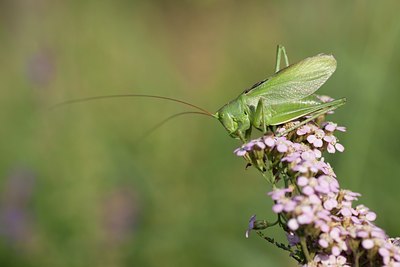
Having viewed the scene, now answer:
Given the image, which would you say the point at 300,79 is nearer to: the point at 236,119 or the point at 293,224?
the point at 236,119

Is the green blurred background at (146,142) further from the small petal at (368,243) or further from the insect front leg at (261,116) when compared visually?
the small petal at (368,243)

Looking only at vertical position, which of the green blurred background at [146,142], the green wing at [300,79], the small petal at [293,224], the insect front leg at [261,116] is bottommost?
the green blurred background at [146,142]

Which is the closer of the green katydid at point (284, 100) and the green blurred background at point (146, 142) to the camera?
the green katydid at point (284, 100)

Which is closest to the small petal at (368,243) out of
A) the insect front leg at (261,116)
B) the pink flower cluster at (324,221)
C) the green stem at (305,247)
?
the pink flower cluster at (324,221)

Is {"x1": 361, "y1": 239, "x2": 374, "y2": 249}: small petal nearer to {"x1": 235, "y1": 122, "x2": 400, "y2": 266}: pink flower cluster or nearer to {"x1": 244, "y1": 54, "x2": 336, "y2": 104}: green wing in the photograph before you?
{"x1": 235, "y1": 122, "x2": 400, "y2": 266}: pink flower cluster

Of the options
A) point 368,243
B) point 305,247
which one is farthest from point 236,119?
point 368,243

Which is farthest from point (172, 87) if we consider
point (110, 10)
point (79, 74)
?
point (110, 10)

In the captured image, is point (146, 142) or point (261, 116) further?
point (146, 142)

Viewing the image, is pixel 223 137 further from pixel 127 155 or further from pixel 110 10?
pixel 110 10
